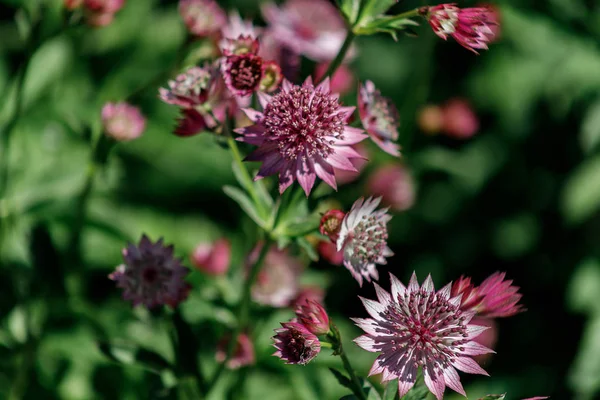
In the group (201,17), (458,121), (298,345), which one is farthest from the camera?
(458,121)

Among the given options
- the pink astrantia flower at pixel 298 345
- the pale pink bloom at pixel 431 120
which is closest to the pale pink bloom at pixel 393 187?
the pale pink bloom at pixel 431 120

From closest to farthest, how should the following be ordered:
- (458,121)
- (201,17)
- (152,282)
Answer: (152,282) < (201,17) < (458,121)

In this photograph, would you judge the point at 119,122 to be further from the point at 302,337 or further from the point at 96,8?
the point at 302,337

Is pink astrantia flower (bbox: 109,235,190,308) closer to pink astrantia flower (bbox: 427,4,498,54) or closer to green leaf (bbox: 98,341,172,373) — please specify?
green leaf (bbox: 98,341,172,373)

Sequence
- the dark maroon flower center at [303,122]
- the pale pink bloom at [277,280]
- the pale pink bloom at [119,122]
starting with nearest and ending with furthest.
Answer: the dark maroon flower center at [303,122] → the pale pink bloom at [119,122] → the pale pink bloom at [277,280]

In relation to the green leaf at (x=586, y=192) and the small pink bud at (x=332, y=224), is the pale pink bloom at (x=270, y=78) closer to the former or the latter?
the small pink bud at (x=332, y=224)

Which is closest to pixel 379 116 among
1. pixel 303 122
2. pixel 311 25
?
pixel 303 122

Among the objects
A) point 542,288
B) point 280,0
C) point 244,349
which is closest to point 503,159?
point 542,288
